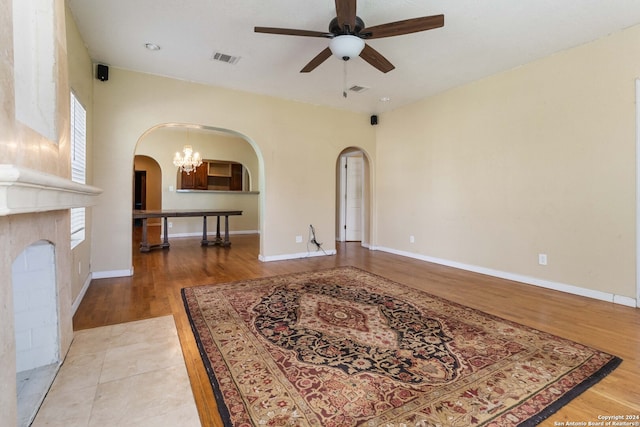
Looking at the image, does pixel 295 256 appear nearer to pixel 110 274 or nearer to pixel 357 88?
pixel 110 274

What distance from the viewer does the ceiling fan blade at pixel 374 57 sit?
270 cm

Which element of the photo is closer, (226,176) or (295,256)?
(295,256)

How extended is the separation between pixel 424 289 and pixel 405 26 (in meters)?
2.67

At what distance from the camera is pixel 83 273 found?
3184 millimetres

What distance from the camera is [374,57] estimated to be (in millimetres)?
2830

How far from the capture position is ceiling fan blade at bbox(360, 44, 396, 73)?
270 centimetres

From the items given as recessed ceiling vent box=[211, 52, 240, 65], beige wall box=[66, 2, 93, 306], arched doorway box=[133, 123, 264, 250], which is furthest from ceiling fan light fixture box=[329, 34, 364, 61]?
arched doorway box=[133, 123, 264, 250]

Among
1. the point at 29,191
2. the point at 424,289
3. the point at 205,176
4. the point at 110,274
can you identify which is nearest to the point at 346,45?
the point at 29,191

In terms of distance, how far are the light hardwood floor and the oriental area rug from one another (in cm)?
8

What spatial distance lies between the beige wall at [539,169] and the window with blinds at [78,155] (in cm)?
473

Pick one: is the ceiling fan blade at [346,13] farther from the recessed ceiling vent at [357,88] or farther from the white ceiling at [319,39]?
the recessed ceiling vent at [357,88]

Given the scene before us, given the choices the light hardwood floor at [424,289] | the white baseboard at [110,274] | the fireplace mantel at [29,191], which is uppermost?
the fireplace mantel at [29,191]

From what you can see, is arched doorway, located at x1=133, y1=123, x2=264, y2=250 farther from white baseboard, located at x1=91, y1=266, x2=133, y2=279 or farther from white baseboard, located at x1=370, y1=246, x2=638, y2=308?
white baseboard, located at x1=370, y1=246, x2=638, y2=308

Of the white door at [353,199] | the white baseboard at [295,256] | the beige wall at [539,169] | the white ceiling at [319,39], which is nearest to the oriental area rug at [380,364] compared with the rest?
the beige wall at [539,169]
